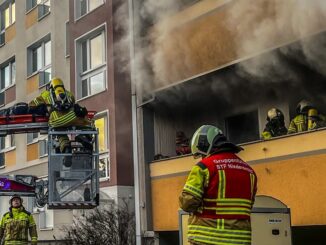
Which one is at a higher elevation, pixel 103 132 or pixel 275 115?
pixel 103 132

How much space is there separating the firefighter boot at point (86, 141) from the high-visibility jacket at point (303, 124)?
339 centimetres

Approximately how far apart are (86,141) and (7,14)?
16.4 meters

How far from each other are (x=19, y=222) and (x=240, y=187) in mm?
5861

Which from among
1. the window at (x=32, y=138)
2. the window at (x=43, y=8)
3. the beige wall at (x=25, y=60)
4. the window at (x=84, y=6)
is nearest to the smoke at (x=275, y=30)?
the window at (x=84, y=6)

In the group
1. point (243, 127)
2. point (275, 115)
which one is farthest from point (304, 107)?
point (243, 127)

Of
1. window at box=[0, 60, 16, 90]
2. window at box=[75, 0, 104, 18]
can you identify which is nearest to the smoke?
window at box=[75, 0, 104, 18]

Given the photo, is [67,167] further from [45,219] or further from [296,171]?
[45,219]

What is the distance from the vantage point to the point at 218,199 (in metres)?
4.26

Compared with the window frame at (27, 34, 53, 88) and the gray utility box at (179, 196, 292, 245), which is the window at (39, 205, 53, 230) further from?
the gray utility box at (179, 196, 292, 245)

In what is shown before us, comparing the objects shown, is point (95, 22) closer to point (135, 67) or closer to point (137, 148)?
point (135, 67)

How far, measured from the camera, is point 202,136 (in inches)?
174

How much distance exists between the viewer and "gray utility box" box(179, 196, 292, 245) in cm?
628

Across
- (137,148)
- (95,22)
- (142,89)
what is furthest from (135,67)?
(95,22)

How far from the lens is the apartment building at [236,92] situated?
30.7 ft
